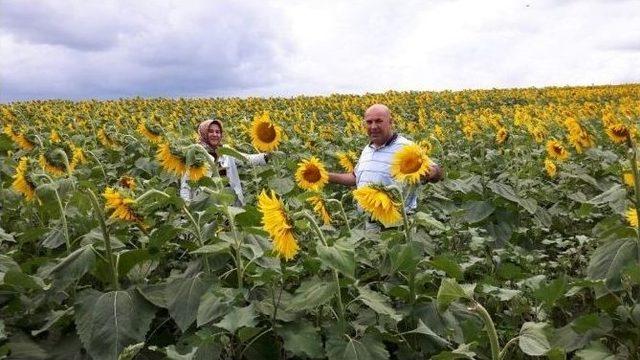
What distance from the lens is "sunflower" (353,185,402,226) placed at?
2.75 meters

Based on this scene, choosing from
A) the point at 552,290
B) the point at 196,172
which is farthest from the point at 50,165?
the point at 552,290

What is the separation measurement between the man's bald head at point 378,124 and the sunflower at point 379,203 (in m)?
2.39

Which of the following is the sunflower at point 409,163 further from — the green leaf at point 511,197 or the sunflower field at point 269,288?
the green leaf at point 511,197

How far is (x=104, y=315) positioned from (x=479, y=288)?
66.1 inches

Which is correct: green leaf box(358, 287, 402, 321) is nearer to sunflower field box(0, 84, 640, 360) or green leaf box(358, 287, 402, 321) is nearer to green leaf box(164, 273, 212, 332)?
sunflower field box(0, 84, 640, 360)

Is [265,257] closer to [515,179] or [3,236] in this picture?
[3,236]

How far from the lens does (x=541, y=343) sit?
2182 millimetres

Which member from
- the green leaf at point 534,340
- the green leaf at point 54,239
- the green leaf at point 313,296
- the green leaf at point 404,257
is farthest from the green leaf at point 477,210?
the green leaf at point 54,239

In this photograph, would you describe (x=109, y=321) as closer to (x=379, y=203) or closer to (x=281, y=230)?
(x=281, y=230)

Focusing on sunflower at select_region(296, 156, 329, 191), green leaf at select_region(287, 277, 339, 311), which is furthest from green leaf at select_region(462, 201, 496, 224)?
green leaf at select_region(287, 277, 339, 311)

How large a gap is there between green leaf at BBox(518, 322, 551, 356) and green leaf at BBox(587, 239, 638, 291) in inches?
21.6

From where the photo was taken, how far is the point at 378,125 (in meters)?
5.20

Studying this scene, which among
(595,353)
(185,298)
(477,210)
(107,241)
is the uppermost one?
(107,241)

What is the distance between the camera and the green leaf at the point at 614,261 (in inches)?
104
